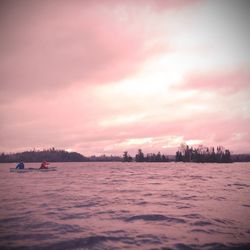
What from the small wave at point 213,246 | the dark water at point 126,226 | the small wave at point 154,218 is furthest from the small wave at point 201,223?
the small wave at point 213,246

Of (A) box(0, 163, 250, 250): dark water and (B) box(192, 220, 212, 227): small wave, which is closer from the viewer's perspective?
(A) box(0, 163, 250, 250): dark water

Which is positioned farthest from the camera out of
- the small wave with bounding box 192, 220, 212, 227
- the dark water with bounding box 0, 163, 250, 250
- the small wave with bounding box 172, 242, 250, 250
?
the small wave with bounding box 192, 220, 212, 227

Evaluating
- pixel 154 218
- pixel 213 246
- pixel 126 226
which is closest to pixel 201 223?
pixel 154 218

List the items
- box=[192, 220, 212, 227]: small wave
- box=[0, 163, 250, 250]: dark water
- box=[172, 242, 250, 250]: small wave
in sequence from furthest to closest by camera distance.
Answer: box=[192, 220, 212, 227]: small wave
box=[0, 163, 250, 250]: dark water
box=[172, 242, 250, 250]: small wave

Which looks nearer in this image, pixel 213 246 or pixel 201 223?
pixel 213 246

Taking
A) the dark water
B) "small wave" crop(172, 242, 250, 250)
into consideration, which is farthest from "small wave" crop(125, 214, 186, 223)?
"small wave" crop(172, 242, 250, 250)

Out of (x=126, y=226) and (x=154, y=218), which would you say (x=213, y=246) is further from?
(x=154, y=218)

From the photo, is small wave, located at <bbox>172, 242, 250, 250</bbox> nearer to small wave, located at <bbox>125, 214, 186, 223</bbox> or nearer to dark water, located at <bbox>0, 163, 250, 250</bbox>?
dark water, located at <bbox>0, 163, 250, 250</bbox>

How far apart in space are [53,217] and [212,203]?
14.6m

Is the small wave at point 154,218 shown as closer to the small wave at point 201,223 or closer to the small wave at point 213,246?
the small wave at point 201,223

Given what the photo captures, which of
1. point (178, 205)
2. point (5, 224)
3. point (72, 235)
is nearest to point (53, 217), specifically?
point (5, 224)

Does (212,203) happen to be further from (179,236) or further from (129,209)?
(179,236)

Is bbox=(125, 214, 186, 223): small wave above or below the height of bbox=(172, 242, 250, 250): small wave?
below

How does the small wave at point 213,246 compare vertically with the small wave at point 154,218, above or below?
above
